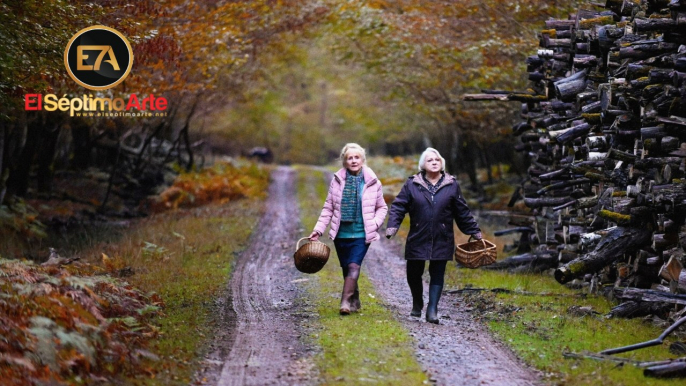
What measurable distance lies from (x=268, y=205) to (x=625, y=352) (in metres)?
21.7

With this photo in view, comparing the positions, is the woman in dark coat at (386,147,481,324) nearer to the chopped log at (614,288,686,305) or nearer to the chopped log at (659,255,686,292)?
the chopped log at (614,288,686,305)

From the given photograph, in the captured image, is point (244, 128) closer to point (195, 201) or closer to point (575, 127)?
point (195, 201)

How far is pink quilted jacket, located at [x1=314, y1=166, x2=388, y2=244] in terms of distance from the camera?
9812 mm

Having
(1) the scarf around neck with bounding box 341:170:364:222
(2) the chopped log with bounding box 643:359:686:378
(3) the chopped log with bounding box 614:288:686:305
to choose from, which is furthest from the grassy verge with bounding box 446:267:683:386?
(1) the scarf around neck with bounding box 341:170:364:222

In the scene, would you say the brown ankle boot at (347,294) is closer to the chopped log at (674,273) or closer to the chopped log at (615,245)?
the chopped log at (615,245)

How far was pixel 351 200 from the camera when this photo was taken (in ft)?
32.4

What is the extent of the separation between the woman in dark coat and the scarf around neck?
19.6 inches

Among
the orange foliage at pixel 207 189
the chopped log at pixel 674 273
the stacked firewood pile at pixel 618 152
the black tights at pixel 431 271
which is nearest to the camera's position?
the chopped log at pixel 674 273

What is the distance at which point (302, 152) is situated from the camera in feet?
227

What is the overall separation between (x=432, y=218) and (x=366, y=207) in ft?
2.93

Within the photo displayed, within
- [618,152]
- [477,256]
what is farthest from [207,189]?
[477,256]

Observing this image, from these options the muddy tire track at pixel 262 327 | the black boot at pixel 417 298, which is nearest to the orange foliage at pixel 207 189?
the muddy tire track at pixel 262 327

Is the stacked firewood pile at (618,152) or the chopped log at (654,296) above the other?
the stacked firewood pile at (618,152)

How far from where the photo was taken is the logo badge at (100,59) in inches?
583
